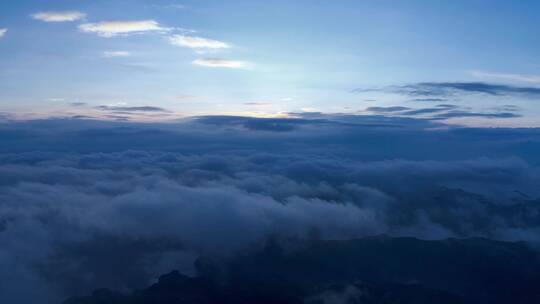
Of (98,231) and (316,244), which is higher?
(98,231)

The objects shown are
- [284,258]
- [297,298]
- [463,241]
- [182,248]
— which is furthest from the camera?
[463,241]

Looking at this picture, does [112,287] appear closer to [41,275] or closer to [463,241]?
[41,275]

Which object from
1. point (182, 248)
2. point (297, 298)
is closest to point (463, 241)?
point (297, 298)

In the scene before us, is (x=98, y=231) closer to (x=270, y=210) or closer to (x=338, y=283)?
(x=270, y=210)

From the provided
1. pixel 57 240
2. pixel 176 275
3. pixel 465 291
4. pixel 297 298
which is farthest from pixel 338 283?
pixel 57 240

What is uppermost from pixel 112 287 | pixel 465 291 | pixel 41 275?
pixel 41 275

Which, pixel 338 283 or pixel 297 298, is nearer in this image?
pixel 297 298

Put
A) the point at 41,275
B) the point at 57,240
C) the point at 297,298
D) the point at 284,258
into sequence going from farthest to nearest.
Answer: the point at 284,258, the point at 297,298, the point at 57,240, the point at 41,275
